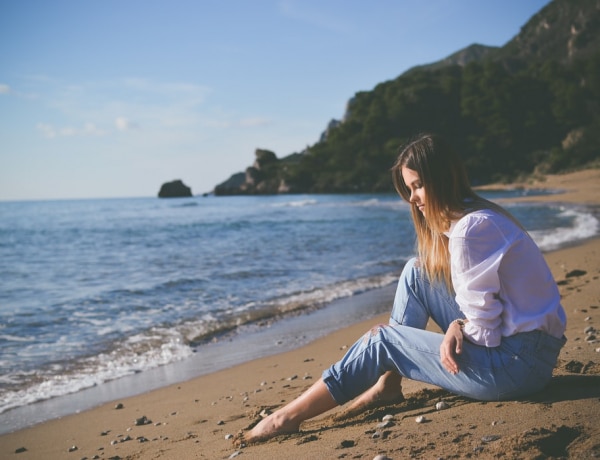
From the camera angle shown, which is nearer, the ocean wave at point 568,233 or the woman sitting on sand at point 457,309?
the woman sitting on sand at point 457,309

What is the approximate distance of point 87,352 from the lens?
19.8ft

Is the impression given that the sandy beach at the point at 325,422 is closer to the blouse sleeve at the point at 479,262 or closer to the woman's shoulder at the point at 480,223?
the blouse sleeve at the point at 479,262

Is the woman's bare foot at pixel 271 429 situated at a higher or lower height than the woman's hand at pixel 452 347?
lower

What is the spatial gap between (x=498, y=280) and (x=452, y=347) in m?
0.39

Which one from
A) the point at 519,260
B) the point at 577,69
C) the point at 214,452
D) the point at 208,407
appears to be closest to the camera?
the point at 519,260

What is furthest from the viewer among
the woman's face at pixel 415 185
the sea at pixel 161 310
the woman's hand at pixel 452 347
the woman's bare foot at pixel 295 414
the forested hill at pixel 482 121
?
the forested hill at pixel 482 121

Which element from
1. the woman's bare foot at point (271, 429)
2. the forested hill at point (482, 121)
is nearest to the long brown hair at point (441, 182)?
the woman's bare foot at point (271, 429)

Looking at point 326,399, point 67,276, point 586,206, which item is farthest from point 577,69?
point 326,399

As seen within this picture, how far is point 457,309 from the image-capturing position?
273cm

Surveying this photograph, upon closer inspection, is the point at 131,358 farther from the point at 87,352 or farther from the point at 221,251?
the point at 221,251

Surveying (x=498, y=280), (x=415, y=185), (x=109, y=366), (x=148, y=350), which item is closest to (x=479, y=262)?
(x=498, y=280)

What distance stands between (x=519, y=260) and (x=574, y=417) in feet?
2.52

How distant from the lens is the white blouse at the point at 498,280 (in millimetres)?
2174

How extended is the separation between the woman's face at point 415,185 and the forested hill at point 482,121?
5563cm
